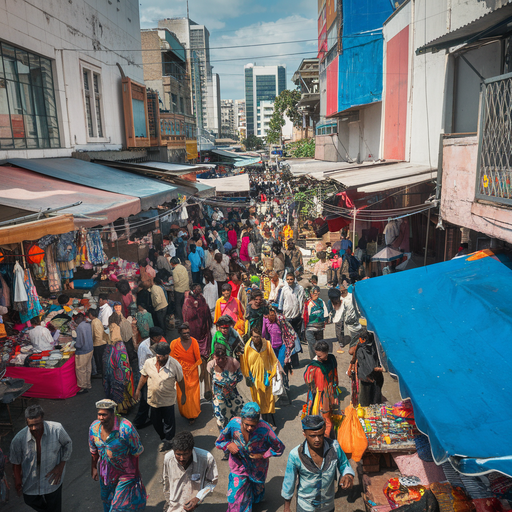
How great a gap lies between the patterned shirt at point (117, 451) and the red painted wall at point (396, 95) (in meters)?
10.9

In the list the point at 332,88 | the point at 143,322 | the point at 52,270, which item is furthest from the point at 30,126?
the point at 332,88

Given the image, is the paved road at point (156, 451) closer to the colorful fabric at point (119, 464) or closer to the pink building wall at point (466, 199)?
the colorful fabric at point (119, 464)

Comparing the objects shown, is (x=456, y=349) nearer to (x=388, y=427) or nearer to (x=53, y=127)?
(x=388, y=427)

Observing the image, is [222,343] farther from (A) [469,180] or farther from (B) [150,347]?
(A) [469,180]

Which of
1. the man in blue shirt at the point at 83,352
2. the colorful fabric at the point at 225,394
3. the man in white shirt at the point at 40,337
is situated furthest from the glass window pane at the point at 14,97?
the colorful fabric at the point at 225,394

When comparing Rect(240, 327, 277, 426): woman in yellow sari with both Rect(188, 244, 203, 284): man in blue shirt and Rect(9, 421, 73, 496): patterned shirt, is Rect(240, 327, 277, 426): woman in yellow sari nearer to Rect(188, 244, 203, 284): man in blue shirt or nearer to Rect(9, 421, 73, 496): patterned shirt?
Rect(9, 421, 73, 496): patterned shirt

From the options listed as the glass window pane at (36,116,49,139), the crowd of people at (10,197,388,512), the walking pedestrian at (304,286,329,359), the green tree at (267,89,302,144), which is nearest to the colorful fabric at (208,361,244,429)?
the crowd of people at (10,197,388,512)

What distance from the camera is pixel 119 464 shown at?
4.06 meters

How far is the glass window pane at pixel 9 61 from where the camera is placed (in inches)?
355

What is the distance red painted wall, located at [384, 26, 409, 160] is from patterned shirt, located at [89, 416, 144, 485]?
430 inches

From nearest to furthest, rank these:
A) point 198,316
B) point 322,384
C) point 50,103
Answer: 1. point 322,384
2. point 198,316
3. point 50,103

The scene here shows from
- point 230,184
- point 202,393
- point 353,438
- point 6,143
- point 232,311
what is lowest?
point 202,393

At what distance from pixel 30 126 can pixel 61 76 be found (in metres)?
2.01

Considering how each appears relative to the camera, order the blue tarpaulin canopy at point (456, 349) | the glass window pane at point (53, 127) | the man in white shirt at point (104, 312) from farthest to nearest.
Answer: the glass window pane at point (53, 127) → the man in white shirt at point (104, 312) → the blue tarpaulin canopy at point (456, 349)
